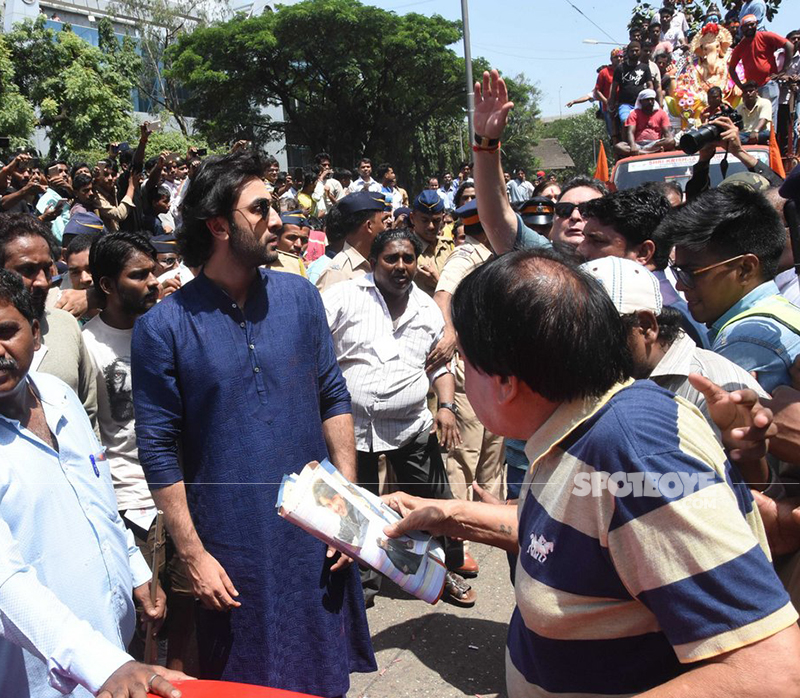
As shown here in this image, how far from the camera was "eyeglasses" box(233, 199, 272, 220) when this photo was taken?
2.56 m

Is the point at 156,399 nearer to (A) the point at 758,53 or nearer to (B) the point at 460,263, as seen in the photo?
(B) the point at 460,263

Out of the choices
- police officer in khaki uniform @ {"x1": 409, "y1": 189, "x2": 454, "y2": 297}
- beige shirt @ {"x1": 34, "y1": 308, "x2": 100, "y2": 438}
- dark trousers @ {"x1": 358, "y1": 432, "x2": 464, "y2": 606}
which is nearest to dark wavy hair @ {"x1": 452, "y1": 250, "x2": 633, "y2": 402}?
beige shirt @ {"x1": 34, "y1": 308, "x2": 100, "y2": 438}

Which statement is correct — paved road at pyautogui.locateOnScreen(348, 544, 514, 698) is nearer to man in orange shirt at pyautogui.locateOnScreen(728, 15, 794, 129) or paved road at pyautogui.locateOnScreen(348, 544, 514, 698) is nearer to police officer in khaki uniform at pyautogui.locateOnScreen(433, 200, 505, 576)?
police officer in khaki uniform at pyautogui.locateOnScreen(433, 200, 505, 576)

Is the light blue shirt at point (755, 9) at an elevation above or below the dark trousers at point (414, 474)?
above

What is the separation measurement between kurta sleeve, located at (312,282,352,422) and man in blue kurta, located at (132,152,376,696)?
Answer: 0.39ft

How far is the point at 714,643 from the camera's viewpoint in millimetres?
1036

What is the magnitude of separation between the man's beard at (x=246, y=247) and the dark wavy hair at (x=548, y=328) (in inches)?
54.8

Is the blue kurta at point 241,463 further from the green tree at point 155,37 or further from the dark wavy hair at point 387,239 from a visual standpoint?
the green tree at point 155,37

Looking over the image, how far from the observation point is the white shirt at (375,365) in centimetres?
379

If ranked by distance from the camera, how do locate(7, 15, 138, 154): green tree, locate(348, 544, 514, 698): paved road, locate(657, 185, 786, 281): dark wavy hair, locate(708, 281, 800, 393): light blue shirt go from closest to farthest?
locate(708, 281, 800, 393): light blue shirt → locate(657, 185, 786, 281): dark wavy hair → locate(348, 544, 514, 698): paved road → locate(7, 15, 138, 154): green tree

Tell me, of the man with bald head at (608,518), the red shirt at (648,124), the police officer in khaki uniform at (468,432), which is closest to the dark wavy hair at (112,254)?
the police officer in khaki uniform at (468,432)

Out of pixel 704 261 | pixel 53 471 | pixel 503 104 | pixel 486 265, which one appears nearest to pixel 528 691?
pixel 486 265

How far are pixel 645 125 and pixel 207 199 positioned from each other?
8.76 metres

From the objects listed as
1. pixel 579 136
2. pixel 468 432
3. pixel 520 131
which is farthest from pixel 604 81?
pixel 579 136
